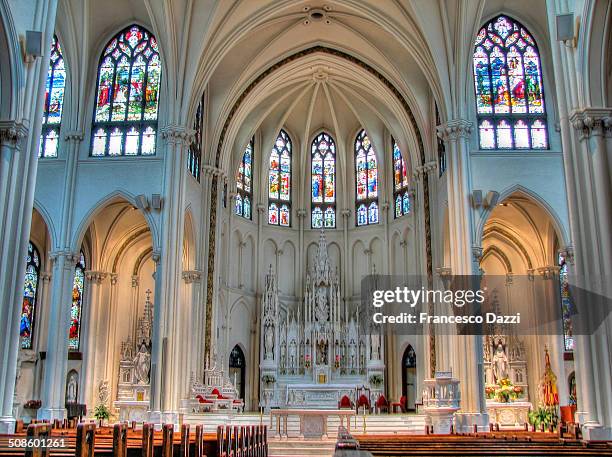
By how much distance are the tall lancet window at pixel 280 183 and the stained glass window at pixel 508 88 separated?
14.1m

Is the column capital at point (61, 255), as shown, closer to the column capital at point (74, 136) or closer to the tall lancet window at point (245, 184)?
the column capital at point (74, 136)

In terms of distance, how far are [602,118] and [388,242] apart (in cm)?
2072

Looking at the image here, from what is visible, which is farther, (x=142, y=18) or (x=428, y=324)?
(x=428, y=324)

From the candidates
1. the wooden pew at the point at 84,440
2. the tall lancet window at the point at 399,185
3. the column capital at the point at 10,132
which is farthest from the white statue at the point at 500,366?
the wooden pew at the point at 84,440

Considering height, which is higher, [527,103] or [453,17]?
[453,17]

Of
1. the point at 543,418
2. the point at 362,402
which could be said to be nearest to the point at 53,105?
the point at 362,402

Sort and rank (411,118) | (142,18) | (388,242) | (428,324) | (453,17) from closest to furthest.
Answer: (453,17) < (142,18) < (428,324) < (411,118) < (388,242)

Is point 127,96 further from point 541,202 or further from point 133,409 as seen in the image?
point 541,202

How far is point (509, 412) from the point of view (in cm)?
2259

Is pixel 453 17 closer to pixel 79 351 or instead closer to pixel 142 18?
pixel 142 18

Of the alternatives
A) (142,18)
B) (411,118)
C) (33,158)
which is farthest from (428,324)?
(33,158)

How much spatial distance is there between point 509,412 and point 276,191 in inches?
690

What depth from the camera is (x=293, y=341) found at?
32062 mm

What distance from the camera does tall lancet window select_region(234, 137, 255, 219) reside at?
112ft
